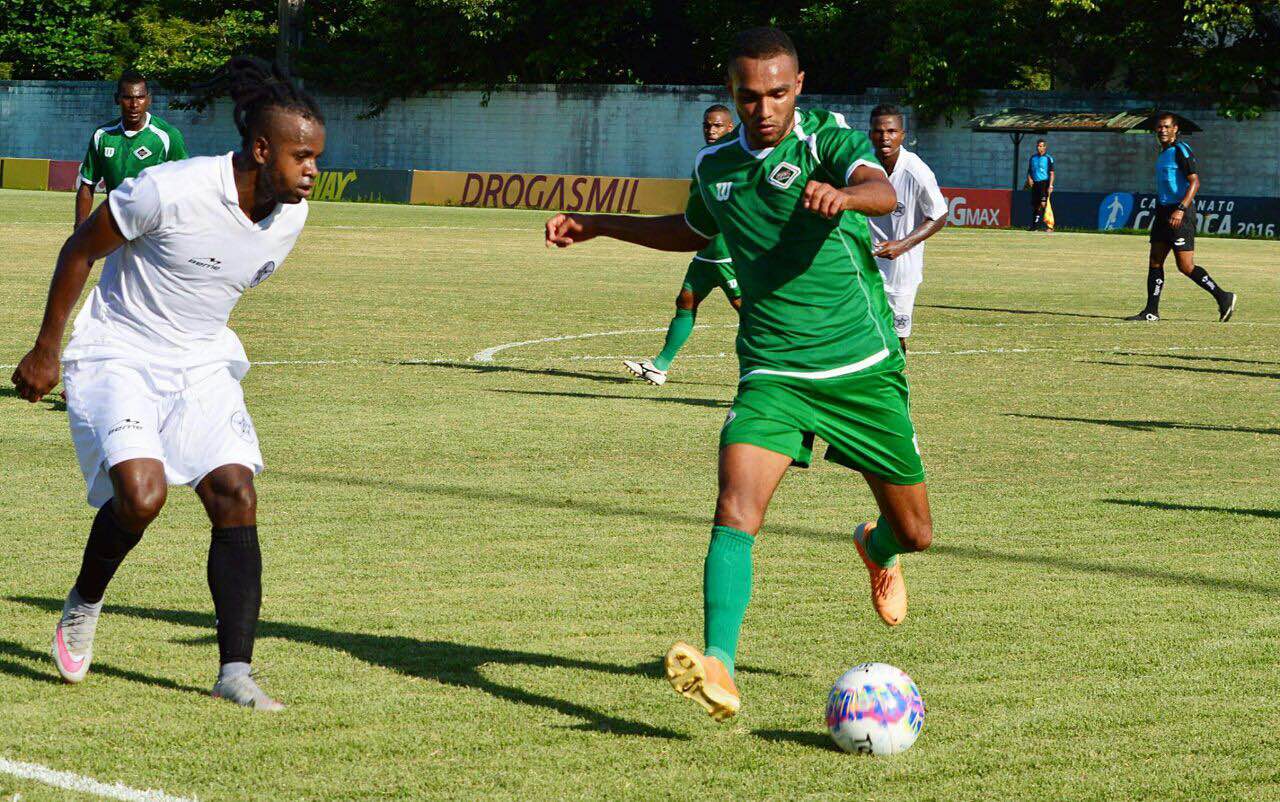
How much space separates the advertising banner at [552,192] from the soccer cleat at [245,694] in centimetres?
4066

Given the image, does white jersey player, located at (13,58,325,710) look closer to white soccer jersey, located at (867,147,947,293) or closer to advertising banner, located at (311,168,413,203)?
white soccer jersey, located at (867,147,947,293)

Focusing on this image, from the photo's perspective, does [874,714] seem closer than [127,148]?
Yes

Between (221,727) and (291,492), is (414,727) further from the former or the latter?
(291,492)

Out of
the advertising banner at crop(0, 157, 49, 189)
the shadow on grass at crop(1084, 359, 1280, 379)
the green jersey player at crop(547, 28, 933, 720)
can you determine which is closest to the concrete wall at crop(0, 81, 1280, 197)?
the advertising banner at crop(0, 157, 49, 189)

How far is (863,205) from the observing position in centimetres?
502

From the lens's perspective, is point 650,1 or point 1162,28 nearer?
point 1162,28

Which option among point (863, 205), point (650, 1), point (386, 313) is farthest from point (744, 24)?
point (863, 205)

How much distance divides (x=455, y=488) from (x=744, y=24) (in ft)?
162

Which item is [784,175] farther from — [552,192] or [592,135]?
[592,135]

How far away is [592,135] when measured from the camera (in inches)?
2249

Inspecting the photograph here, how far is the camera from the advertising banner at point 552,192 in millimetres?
47594

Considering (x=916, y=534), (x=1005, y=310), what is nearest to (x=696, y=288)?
(x=916, y=534)

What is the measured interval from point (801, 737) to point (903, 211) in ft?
22.7

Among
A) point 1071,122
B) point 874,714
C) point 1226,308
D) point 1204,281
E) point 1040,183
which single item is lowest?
point 1040,183
